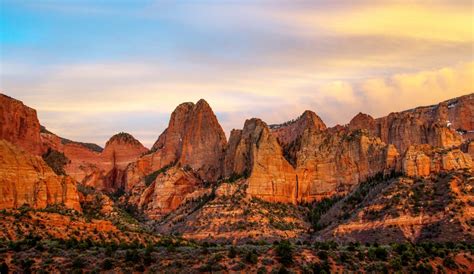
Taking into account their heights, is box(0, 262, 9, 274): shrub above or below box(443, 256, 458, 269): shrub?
below

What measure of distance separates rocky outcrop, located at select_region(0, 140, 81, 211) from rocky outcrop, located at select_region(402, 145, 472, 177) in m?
70.8

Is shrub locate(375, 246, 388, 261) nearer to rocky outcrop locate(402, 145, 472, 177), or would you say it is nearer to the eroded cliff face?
rocky outcrop locate(402, 145, 472, 177)

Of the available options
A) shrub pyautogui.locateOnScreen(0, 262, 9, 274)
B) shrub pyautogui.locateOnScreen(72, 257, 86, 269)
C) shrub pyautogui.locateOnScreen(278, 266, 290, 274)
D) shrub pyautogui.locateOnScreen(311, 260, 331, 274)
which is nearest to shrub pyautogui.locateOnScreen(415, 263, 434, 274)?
shrub pyautogui.locateOnScreen(311, 260, 331, 274)

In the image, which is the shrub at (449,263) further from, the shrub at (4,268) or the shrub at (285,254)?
the shrub at (4,268)

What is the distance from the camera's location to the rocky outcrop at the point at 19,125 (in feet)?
509

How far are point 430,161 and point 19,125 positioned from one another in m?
84.5

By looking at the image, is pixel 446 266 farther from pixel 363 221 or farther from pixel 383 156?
pixel 383 156

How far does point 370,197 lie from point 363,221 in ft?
46.9

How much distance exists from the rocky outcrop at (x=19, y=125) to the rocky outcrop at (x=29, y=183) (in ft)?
45.1

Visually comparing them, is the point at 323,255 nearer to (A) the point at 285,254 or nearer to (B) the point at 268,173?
(A) the point at 285,254

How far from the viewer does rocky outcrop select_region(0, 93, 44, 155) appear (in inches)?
6102

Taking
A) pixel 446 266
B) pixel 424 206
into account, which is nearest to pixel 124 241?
pixel 446 266

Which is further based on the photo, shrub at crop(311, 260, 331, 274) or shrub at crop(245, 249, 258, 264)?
shrub at crop(245, 249, 258, 264)

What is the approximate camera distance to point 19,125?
526 feet
